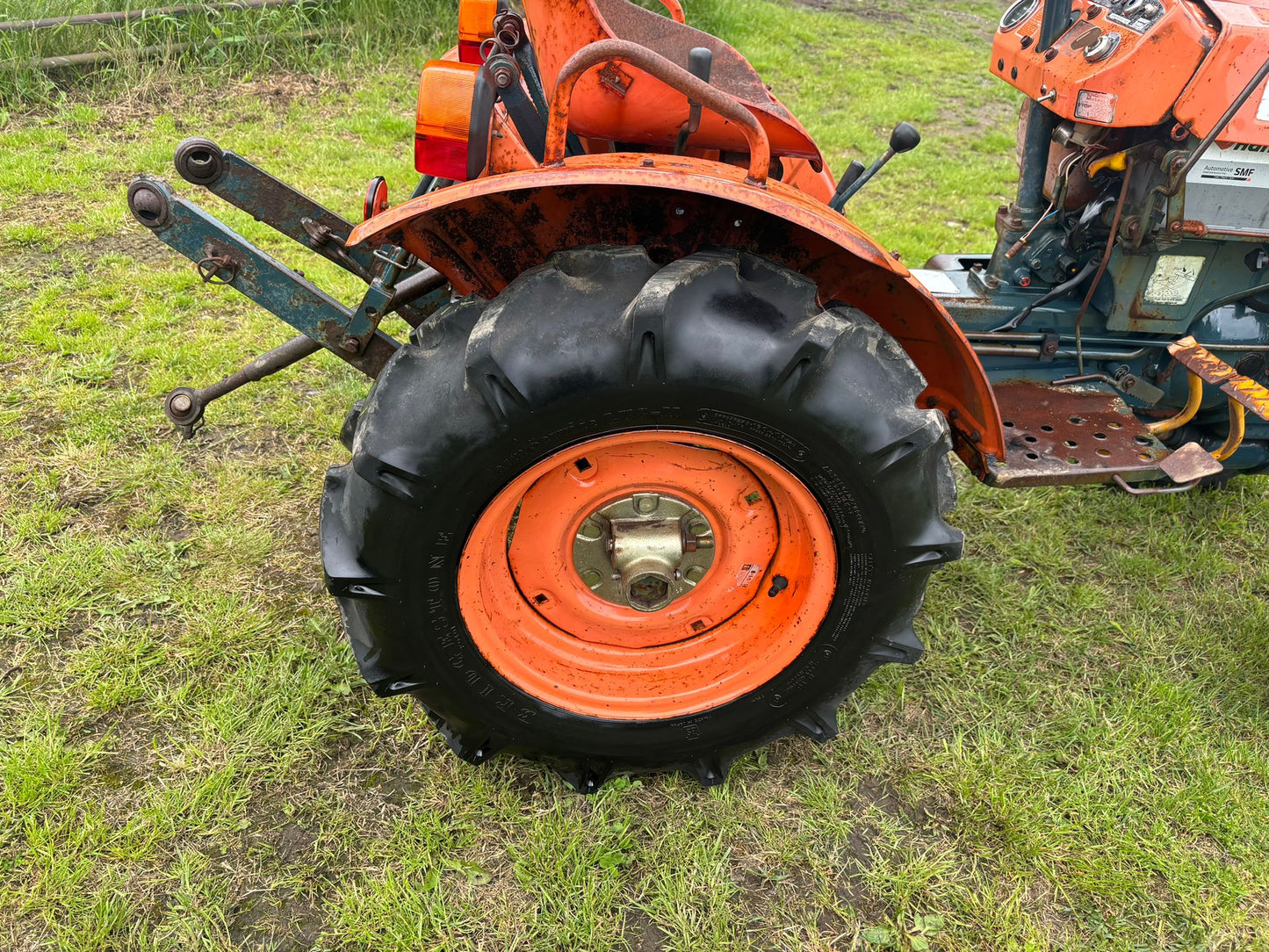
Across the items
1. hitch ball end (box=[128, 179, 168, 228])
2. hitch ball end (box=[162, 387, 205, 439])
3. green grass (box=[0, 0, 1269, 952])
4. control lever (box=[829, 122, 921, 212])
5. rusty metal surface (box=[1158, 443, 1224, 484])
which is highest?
control lever (box=[829, 122, 921, 212])

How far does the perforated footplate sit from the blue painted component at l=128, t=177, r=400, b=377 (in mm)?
1493

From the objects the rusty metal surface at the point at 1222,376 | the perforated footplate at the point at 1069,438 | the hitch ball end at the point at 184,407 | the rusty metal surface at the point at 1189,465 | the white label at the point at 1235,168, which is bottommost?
the hitch ball end at the point at 184,407

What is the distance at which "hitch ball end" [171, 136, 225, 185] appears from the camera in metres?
1.87

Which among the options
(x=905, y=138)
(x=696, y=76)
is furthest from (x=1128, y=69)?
→ (x=696, y=76)

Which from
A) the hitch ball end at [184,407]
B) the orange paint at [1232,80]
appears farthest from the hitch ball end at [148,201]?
the orange paint at [1232,80]

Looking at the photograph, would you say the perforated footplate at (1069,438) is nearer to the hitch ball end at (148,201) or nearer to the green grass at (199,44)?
the hitch ball end at (148,201)

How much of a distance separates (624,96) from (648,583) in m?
1.04

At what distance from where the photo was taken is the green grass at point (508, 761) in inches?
70.0

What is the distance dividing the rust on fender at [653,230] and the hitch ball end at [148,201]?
524 mm

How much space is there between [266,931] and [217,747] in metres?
0.49

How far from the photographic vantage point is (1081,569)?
2.73 meters

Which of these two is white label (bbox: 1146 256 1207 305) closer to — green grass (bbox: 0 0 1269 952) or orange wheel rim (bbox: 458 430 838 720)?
green grass (bbox: 0 0 1269 952)

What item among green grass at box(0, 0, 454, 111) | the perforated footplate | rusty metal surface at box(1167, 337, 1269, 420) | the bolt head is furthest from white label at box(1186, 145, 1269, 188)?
green grass at box(0, 0, 454, 111)

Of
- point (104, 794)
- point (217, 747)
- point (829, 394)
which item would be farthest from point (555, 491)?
point (104, 794)
